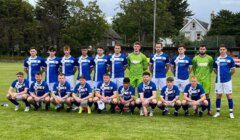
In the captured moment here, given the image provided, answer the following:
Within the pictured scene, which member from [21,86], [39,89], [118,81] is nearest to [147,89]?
[118,81]

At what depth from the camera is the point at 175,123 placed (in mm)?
9148

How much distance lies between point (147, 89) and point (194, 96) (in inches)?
44.8

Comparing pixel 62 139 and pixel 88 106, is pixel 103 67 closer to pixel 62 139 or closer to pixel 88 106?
pixel 88 106

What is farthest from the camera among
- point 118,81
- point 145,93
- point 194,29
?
point 194,29

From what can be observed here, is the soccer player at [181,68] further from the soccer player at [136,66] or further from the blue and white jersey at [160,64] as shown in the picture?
the soccer player at [136,66]

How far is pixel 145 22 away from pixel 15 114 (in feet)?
187

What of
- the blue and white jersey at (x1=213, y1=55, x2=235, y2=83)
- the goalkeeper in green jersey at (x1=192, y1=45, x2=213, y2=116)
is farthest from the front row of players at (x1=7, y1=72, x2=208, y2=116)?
the blue and white jersey at (x1=213, y1=55, x2=235, y2=83)

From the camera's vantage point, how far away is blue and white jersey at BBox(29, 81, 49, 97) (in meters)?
10.8

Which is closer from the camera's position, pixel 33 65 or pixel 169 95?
pixel 169 95

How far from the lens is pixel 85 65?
37.4 ft

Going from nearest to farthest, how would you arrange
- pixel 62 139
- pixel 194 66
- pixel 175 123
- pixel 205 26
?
1. pixel 62 139
2. pixel 175 123
3. pixel 194 66
4. pixel 205 26

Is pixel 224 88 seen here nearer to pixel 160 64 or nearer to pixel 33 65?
pixel 160 64

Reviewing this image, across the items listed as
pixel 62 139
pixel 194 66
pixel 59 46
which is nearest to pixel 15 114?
pixel 62 139

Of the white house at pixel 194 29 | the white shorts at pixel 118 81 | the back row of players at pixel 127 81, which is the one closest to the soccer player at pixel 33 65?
the back row of players at pixel 127 81
